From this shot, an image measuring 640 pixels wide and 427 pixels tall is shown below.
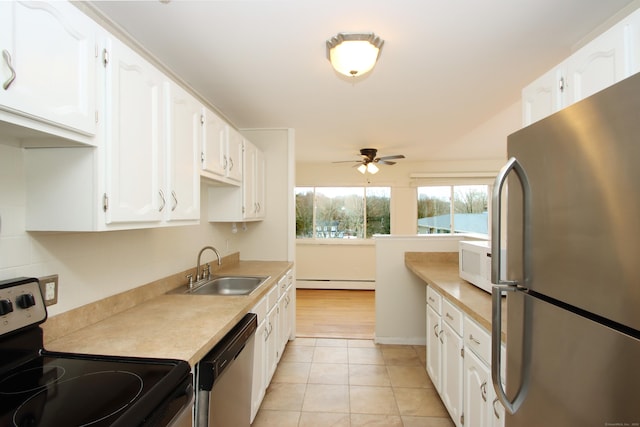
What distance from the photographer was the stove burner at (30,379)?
92 centimetres

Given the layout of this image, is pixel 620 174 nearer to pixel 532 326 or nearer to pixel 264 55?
pixel 532 326

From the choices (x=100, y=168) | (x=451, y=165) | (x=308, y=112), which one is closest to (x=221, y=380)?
(x=100, y=168)

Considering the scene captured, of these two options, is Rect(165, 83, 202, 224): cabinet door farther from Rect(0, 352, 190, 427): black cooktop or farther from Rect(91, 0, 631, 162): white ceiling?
Rect(0, 352, 190, 427): black cooktop

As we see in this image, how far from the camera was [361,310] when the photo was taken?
15.2 feet

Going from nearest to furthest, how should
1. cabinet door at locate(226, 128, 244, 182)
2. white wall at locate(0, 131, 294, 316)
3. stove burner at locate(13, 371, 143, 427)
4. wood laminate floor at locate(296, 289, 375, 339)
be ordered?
stove burner at locate(13, 371, 143, 427)
white wall at locate(0, 131, 294, 316)
cabinet door at locate(226, 128, 244, 182)
wood laminate floor at locate(296, 289, 375, 339)

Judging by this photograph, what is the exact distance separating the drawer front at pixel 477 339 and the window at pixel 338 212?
14.3 ft

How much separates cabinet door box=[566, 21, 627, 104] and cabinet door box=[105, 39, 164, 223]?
177 cm

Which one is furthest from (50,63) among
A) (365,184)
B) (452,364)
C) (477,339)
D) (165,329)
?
(365,184)

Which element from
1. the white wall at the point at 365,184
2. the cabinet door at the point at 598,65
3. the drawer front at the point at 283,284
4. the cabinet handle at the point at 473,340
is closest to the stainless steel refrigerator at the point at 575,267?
the cabinet door at the point at 598,65

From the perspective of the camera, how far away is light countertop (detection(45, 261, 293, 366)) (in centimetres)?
117

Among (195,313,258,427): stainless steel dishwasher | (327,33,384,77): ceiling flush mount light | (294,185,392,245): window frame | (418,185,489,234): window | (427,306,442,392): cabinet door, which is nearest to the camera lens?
(195,313,258,427): stainless steel dishwasher

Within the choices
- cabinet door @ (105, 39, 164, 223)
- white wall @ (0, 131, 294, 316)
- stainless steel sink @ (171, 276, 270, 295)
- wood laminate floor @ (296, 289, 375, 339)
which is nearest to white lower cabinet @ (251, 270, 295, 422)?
stainless steel sink @ (171, 276, 270, 295)

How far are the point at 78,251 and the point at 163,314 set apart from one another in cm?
50

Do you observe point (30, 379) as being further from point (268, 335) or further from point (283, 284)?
point (283, 284)
